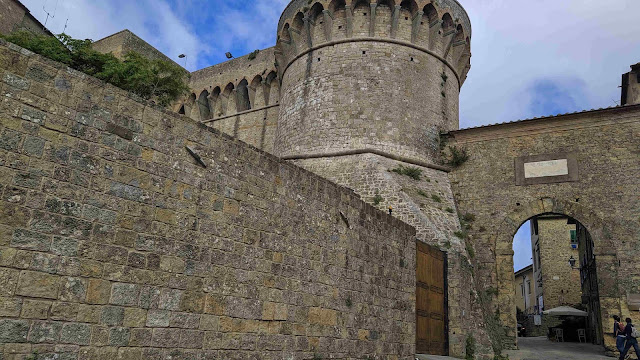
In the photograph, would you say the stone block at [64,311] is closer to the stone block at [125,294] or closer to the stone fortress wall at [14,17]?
the stone block at [125,294]

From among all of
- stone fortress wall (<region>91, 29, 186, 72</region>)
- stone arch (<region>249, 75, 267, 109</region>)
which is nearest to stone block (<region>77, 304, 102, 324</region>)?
stone arch (<region>249, 75, 267, 109</region>)

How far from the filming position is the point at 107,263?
13.5 ft

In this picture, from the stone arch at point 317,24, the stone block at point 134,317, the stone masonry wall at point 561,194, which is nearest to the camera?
the stone block at point 134,317

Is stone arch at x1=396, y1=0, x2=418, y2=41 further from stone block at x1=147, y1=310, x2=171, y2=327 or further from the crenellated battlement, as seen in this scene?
stone block at x1=147, y1=310, x2=171, y2=327

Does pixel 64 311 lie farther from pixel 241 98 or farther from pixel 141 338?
pixel 241 98

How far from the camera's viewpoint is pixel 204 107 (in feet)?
74.1

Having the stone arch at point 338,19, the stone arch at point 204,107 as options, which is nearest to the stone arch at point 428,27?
the stone arch at point 338,19

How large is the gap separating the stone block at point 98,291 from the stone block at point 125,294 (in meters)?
0.05

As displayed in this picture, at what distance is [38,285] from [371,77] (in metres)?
12.7

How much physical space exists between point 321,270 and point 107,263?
3.00 metres

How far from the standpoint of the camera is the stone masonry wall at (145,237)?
3699 millimetres

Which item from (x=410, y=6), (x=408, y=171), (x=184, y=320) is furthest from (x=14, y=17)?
(x=184, y=320)

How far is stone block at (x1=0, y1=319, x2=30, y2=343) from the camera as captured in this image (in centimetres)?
343

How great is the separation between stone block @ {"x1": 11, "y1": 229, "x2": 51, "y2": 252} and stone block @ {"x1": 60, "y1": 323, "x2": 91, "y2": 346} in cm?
63
